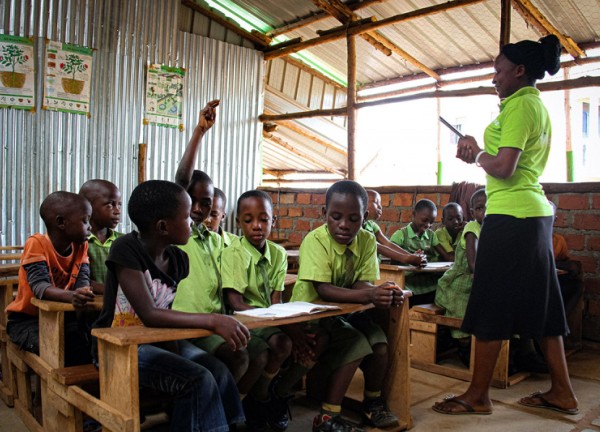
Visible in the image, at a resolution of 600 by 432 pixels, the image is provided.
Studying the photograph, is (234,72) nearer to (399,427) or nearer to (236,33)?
(236,33)

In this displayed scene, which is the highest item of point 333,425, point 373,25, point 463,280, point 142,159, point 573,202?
point 373,25

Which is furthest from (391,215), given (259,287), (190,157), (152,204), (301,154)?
(301,154)

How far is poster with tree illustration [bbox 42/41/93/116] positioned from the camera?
5148 mm

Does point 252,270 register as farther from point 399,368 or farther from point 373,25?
point 373,25

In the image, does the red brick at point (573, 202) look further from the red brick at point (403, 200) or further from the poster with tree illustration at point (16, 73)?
the poster with tree illustration at point (16, 73)

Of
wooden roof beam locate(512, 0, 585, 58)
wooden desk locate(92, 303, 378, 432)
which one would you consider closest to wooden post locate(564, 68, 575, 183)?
wooden roof beam locate(512, 0, 585, 58)

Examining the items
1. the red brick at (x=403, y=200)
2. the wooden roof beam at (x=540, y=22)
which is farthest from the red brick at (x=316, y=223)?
the wooden roof beam at (x=540, y=22)

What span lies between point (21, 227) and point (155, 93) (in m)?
2.12

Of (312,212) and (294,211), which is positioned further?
(294,211)

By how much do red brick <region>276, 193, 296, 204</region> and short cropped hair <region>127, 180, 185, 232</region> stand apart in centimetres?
442

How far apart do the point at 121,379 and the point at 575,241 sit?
3.92m

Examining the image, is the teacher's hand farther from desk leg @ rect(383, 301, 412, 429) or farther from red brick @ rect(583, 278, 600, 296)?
red brick @ rect(583, 278, 600, 296)

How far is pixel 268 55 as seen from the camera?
744cm

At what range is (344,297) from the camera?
239 cm
